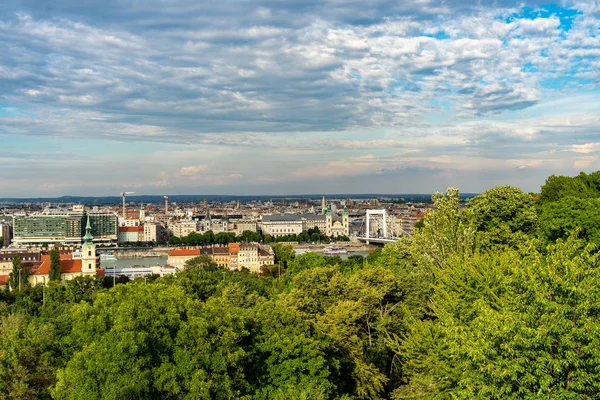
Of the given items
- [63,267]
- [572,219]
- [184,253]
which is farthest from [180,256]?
[572,219]

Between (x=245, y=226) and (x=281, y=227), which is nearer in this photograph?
(x=245, y=226)

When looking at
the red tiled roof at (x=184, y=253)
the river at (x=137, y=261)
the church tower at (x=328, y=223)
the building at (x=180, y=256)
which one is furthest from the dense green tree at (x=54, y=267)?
the church tower at (x=328, y=223)

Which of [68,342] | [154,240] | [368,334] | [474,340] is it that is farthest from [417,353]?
[154,240]

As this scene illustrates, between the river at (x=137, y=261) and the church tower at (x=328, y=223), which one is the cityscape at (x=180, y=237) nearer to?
the church tower at (x=328, y=223)

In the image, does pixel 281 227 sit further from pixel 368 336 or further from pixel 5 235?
pixel 368 336

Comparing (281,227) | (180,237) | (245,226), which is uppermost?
(245,226)

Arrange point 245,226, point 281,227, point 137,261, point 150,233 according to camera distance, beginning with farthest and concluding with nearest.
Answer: point 281,227
point 245,226
point 150,233
point 137,261

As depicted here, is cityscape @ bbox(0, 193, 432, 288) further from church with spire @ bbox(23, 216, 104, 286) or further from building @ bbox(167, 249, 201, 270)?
church with spire @ bbox(23, 216, 104, 286)

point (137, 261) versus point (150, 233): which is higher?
point (150, 233)

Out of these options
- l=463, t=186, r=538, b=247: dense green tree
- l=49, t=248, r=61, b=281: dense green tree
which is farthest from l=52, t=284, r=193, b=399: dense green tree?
l=49, t=248, r=61, b=281: dense green tree

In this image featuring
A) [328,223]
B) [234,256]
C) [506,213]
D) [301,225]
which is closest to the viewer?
[506,213]

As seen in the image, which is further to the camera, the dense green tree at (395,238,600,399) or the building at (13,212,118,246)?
the building at (13,212,118,246)
